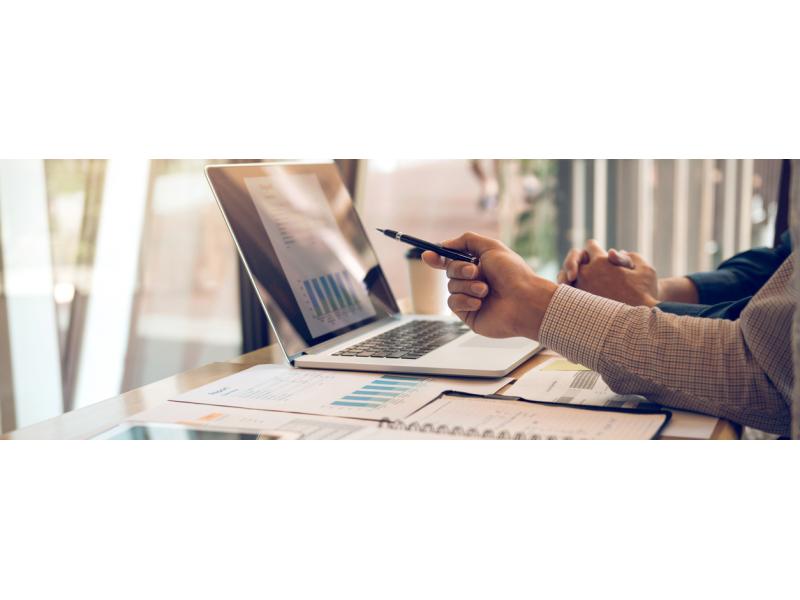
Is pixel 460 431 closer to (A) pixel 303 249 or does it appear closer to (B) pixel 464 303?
(B) pixel 464 303

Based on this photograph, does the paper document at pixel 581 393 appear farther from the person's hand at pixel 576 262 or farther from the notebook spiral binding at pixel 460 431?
the person's hand at pixel 576 262

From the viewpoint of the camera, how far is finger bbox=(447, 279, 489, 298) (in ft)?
2.87

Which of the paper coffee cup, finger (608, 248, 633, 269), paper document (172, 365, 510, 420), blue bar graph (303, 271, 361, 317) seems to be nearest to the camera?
paper document (172, 365, 510, 420)

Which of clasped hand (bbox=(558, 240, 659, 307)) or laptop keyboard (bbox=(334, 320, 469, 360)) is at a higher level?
clasped hand (bbox=(558, 240, 659, 307))

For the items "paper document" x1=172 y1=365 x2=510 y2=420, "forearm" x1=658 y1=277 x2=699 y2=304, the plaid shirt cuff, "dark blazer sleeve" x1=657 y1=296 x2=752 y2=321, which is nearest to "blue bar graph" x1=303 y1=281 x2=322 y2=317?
"paper document" x1=172 y1=365 x2=510 y2=420

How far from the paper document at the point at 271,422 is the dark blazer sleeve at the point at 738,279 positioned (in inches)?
31.9

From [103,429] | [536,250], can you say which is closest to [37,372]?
[103,429]

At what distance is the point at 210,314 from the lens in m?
2.76

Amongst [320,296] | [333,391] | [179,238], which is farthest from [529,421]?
[179,238]

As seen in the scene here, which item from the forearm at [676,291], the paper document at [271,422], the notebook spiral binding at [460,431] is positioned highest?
the forearm at [676,291]

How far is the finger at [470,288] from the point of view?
88 centimetres

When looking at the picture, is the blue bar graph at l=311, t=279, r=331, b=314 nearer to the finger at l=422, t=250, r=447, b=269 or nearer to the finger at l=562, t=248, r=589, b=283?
the finger at l=422, t=250, r=447, b=269

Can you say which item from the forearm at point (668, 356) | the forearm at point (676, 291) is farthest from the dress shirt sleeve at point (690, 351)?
the forearm at point (676, 291)

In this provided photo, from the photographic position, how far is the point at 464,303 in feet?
2.90
